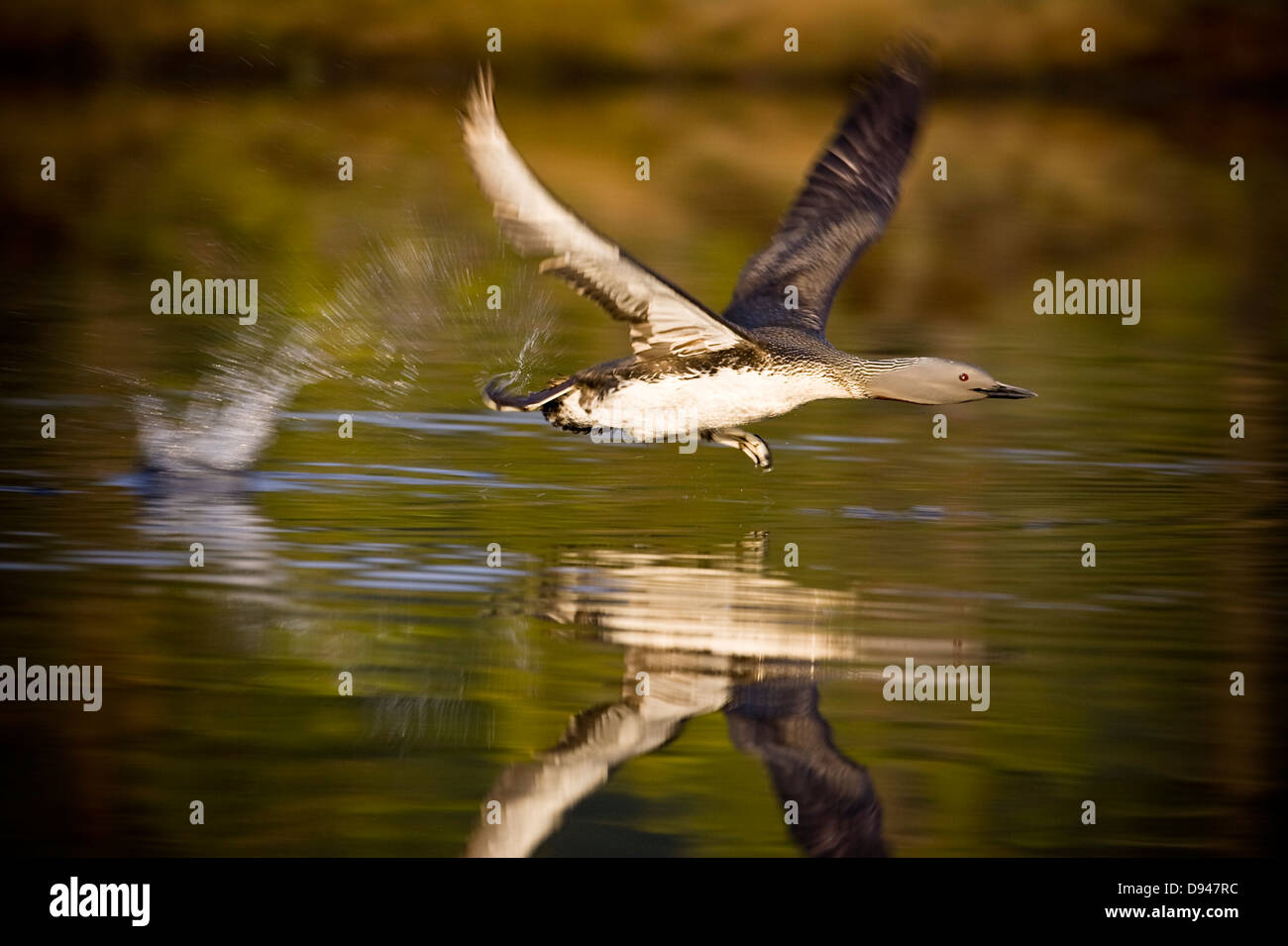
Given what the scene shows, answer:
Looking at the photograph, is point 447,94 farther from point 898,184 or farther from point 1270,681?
point 1270,681

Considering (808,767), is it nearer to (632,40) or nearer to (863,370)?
(863,370)

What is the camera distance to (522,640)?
29.2 feet

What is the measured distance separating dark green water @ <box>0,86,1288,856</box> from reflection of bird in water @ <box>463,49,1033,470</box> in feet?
2.04

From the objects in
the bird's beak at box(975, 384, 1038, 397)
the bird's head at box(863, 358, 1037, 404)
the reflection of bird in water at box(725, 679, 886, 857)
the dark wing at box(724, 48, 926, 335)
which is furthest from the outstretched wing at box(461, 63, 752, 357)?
the reflection of bird in water at box(725, 679, 886, 857)

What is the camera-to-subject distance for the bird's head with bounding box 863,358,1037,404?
11.2 metres

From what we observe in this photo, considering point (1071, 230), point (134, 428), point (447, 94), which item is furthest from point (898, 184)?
point (447, 94)

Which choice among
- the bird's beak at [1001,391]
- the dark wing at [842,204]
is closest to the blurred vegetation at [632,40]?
the dark wing at [842,204]

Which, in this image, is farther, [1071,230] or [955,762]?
[1071,230]

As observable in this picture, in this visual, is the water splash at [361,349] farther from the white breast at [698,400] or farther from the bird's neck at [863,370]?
the bird's neck at [863,370]

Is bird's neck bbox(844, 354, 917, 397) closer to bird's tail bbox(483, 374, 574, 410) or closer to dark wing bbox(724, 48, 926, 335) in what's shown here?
dark wing bbox(724, 48, 926, 335)

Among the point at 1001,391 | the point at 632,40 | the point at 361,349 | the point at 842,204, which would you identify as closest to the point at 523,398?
the point at 1001,391

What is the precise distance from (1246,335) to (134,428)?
11.2m

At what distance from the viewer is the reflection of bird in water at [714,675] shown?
705cm

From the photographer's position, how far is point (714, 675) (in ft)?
27.6
